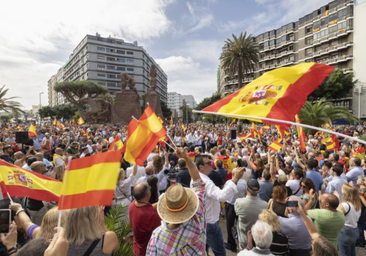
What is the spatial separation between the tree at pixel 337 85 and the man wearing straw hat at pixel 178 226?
4804cm

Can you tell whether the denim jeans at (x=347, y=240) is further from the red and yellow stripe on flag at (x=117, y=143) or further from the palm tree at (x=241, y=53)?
the palm tree at (x=241, y=53)

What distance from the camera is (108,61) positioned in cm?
8025

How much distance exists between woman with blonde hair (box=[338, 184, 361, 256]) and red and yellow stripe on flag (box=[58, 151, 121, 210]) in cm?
349

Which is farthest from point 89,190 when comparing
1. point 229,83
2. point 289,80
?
point 229,83

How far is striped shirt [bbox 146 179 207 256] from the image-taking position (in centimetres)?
209

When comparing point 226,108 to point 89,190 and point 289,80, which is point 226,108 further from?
point 89,190

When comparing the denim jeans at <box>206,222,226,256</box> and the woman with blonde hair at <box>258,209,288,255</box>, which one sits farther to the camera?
the denim jeans at <box>206,222,226,256</box>

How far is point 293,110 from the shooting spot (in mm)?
3166

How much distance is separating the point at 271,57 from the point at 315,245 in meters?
68.3

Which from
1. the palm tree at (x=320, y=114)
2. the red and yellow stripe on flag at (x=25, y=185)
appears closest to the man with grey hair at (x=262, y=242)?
the red and yellow stripe on flag at (x=25, y=185)

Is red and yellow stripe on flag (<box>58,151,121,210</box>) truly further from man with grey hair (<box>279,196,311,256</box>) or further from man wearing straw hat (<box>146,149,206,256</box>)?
man with grey hair (<box>279,196,311,256</box>)

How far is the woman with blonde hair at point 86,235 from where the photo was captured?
6.54 ft

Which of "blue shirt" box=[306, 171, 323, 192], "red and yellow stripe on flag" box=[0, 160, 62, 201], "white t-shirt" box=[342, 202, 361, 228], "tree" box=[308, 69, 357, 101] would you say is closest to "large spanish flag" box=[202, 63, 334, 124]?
"white t-shirt" box=[342, 202, 361, 228]

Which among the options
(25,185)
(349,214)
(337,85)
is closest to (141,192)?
(25,185)
